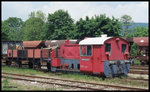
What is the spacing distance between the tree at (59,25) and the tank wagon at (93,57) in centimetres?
2821

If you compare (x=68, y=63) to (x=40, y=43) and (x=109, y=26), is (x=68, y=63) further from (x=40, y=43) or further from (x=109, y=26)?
(x=109, y=26)

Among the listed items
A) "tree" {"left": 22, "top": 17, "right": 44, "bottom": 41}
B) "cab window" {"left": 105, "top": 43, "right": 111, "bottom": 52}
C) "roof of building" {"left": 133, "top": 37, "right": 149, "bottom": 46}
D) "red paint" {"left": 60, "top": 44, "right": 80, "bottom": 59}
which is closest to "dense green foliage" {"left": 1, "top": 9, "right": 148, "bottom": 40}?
"tree" {"left": 22, "top": 17, "right": 44, "bottom": 41}

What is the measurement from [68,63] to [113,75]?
3742 millimetres

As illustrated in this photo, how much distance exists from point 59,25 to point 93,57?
121ft

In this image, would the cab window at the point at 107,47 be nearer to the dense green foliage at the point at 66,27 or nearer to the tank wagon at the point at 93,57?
the tank wagon at the point at 93,57

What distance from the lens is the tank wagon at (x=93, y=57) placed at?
14.2 m

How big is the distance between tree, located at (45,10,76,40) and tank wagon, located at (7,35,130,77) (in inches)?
1111

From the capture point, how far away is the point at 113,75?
15258mm

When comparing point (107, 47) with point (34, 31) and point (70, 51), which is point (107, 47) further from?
point (34, 31)

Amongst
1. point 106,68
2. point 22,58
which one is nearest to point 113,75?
point 106,68

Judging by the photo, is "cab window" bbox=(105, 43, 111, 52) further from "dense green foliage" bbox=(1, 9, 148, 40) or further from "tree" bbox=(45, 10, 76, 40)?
"tree" bbox=(45, 10, 76, 40)

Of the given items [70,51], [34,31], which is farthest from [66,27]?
[70,51]

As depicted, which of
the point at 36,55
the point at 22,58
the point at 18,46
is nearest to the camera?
the point at 36,55

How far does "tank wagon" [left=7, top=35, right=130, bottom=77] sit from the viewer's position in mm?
14203
